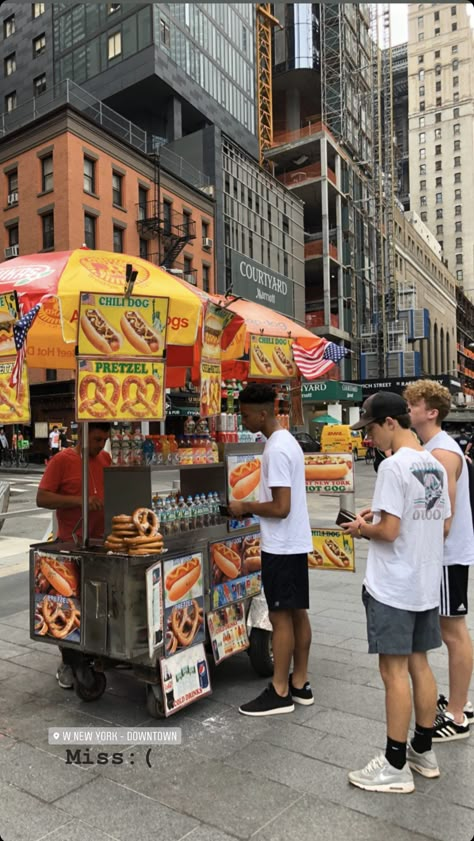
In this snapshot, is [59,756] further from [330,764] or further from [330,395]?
[330,395]

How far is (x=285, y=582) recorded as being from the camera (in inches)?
148

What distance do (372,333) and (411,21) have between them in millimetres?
107422

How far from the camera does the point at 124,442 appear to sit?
4230 mm

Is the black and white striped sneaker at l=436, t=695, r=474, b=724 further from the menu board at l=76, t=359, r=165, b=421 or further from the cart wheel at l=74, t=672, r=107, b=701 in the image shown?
the menu board at l=76, t=359, r=165, b=421

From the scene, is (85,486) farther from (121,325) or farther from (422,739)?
(422,739)

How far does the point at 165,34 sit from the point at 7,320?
37270mm

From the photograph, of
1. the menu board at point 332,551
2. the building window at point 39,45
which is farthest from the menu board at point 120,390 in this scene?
the building window at point 39,45

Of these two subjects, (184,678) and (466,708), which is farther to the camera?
(184,678)

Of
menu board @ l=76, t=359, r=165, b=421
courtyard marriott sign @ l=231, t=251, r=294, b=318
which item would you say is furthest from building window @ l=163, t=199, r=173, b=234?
menu board @ l=76, t=359, r=165, b=421

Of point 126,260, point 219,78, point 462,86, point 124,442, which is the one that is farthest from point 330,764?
point 462,86

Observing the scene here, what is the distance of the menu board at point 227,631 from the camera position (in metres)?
4.21

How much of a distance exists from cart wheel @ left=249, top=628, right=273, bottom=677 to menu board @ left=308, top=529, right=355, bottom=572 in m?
0.85

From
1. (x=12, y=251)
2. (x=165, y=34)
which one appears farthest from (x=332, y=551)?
(x=165, y=34)

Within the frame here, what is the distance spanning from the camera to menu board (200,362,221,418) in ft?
15.3
